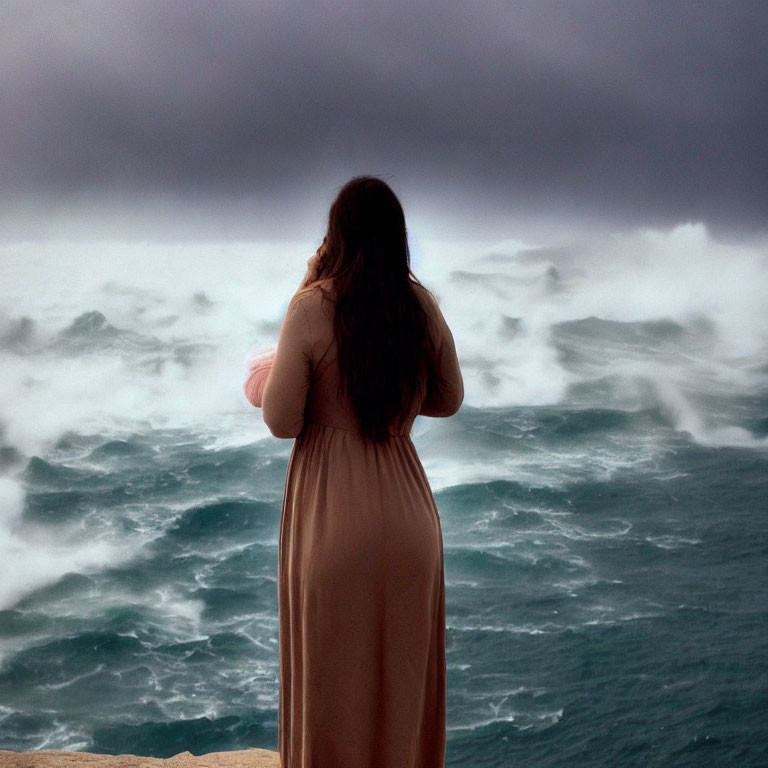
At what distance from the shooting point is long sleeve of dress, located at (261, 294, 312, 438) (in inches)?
52.7

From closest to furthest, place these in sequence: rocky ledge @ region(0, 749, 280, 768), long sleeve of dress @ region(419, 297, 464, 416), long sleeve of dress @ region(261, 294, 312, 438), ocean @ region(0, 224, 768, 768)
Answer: long sleeve of dress @ region(261, 294, 312, 438) < long sleeve of dress @ region(419, 297, 464, 416) < rocky ledge @ region(0, 749, 280, 768) < ocean @ region(0, 224, 768, 768)

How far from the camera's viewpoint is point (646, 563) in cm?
1103

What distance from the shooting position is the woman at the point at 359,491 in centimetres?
135

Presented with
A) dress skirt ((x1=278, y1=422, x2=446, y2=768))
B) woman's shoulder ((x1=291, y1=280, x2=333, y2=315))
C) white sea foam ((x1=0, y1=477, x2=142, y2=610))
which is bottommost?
white sea foam ((x1=0, y1=477, x2=142, y2=610))

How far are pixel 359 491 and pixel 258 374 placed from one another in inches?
10.9

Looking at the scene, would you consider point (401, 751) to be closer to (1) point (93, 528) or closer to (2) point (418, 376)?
(2) point (418, 376)

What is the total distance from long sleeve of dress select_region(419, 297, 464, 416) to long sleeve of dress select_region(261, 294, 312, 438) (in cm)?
24

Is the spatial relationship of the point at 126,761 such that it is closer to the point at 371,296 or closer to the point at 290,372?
the point at 290,372

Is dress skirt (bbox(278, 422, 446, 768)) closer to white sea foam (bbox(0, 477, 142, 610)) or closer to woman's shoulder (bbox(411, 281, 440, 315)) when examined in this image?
woman's shoulder (bbox(411, 281, 440, 315))

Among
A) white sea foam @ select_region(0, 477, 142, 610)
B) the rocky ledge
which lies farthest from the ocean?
the rocky ledge

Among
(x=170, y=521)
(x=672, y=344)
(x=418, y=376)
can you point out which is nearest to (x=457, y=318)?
(x=672, y=344)

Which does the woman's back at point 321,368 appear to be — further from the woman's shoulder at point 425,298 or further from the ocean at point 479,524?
the ocean at point 479,524

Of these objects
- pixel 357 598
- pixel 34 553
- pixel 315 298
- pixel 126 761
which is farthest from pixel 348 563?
pixel 34 553

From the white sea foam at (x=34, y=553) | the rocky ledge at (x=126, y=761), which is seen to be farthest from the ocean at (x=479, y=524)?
the rocky ledge at (x=126, y=761)
